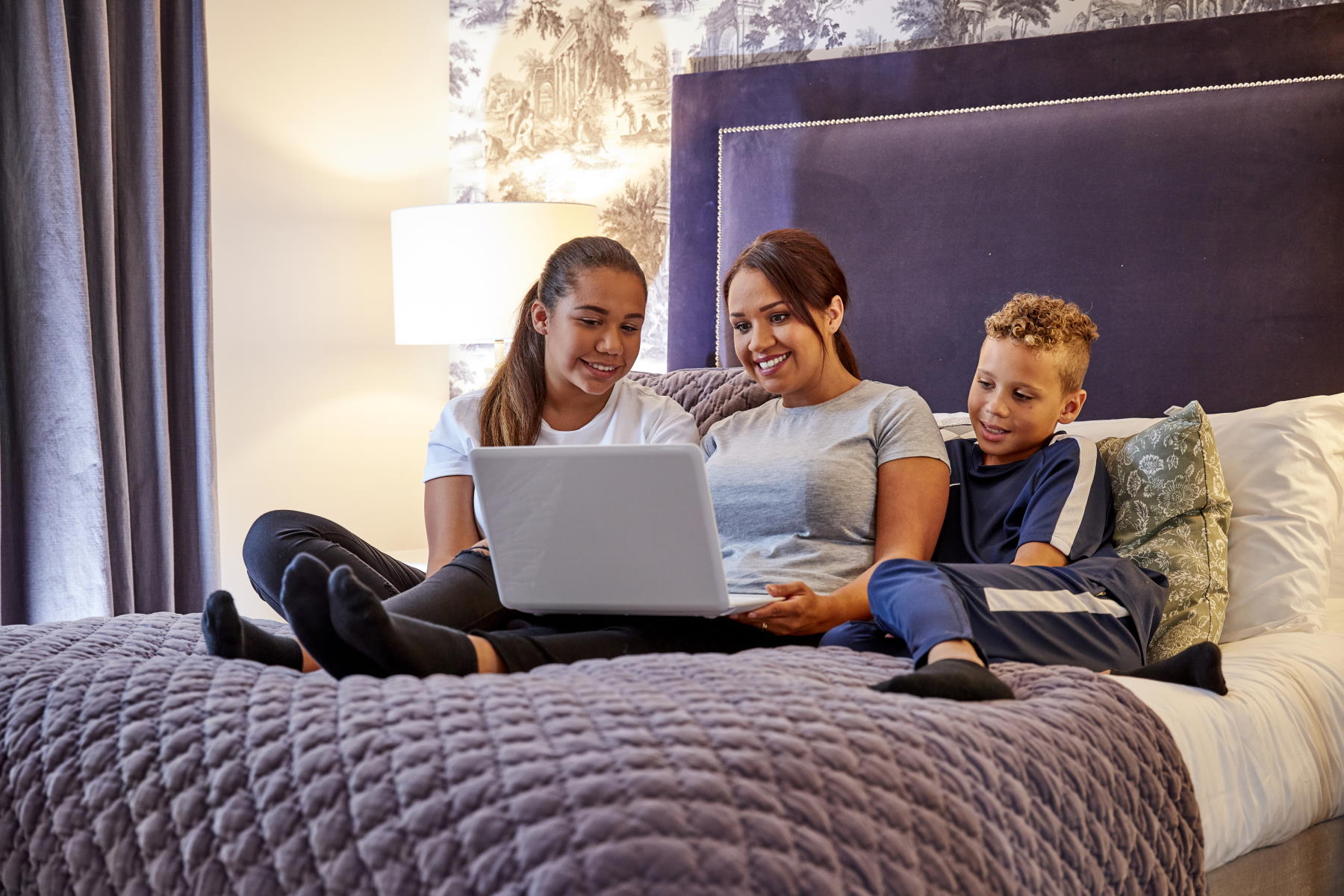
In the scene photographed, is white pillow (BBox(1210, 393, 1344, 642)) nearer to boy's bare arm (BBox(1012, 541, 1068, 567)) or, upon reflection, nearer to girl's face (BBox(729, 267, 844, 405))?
boy's bare arm (BBox(1012, 541, 1068, 567))

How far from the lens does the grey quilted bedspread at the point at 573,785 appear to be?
792 millimetres

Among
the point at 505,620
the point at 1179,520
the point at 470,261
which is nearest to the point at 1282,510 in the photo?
the point at 1179,520

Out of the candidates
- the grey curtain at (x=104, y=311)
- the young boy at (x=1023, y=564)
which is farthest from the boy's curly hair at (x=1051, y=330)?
the grey curtain at (x=104, y=311)

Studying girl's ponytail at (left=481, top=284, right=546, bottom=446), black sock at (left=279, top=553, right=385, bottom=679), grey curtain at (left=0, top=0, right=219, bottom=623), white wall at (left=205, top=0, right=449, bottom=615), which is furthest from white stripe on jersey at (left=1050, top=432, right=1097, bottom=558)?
white wall at (left=205, top=0, right=449, bottom=615)

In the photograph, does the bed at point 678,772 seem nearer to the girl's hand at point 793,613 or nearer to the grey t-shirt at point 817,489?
the girl's hand at point 793,613

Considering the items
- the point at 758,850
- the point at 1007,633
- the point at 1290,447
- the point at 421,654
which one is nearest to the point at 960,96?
the point at 1290,447

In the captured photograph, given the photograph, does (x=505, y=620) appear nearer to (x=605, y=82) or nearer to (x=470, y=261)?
(x=470, y=261)

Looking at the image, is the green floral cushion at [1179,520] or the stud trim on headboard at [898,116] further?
the stud trim on headboard at [898,116]

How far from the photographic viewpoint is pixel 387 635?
1.13m

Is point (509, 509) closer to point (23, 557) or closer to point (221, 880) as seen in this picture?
point (221, 880)

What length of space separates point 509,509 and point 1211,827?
846mm

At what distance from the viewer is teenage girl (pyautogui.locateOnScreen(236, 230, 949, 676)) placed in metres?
1.51

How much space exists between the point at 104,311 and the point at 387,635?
1.79 m

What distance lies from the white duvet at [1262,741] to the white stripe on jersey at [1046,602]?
0.39 feet
